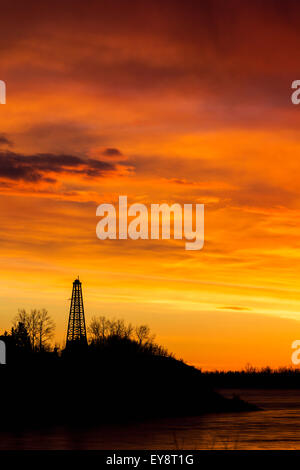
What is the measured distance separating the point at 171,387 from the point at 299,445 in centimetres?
4985

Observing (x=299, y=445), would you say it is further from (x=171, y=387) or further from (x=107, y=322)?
(x=107, y=322)

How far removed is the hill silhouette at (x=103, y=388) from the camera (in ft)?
297

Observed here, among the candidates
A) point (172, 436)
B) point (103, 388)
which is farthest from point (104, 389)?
point (172, 436)

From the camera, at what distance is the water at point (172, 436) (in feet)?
169

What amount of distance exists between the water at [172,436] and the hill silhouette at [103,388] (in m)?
16.5

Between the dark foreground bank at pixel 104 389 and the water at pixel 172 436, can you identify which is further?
the dark foreground bank at pixel 104 389

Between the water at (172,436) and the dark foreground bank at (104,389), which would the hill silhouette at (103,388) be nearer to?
the dark foreground bank at (104,389)

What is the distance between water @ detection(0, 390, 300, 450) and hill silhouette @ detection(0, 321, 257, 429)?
16.5 meters

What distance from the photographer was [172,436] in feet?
194

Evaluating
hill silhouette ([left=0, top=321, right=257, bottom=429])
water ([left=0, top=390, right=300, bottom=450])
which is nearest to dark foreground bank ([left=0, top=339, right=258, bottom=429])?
hill silhouette ([left=0, top=321, right=257, bottom=429])

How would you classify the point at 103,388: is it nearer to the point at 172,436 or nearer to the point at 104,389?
the point at 104,389

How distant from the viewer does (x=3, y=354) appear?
101 metres

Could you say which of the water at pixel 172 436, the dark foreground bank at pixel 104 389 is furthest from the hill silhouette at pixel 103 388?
the water at pixel 172 436
